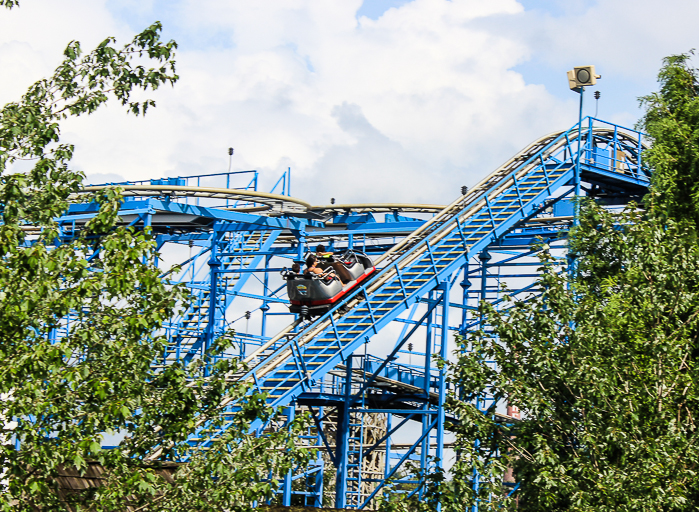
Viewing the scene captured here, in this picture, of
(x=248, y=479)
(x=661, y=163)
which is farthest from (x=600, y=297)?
(x=248, y=479)

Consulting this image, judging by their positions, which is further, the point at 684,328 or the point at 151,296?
the point at 684,328

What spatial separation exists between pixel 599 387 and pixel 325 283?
9315 millimetres

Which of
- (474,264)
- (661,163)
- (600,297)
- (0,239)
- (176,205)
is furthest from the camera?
(474,264)

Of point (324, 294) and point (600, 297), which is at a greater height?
point (324, 294)

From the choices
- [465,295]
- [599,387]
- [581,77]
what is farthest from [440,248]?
[599,387]

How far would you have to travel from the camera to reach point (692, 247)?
40.7 feet

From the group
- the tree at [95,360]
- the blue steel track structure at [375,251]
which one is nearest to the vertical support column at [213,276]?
the blue steel track structure at [375,251]

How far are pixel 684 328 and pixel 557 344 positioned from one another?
1.56 meters

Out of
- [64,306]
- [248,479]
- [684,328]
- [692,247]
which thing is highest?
[692,247]

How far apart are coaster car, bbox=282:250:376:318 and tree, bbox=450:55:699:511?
7.23 meters

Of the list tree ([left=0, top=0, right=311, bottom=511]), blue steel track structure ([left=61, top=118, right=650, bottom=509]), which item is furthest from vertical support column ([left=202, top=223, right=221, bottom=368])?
tree ([left=0, top=0, right=311, bottom=511])

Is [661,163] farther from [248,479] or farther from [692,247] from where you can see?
[248,479]

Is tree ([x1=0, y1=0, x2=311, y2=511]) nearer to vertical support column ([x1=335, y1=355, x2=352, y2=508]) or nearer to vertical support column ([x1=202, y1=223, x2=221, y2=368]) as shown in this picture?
vertical support column ([x1=335, y1=355, x2=352, y2=508])

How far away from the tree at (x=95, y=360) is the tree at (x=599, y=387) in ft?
9.48
